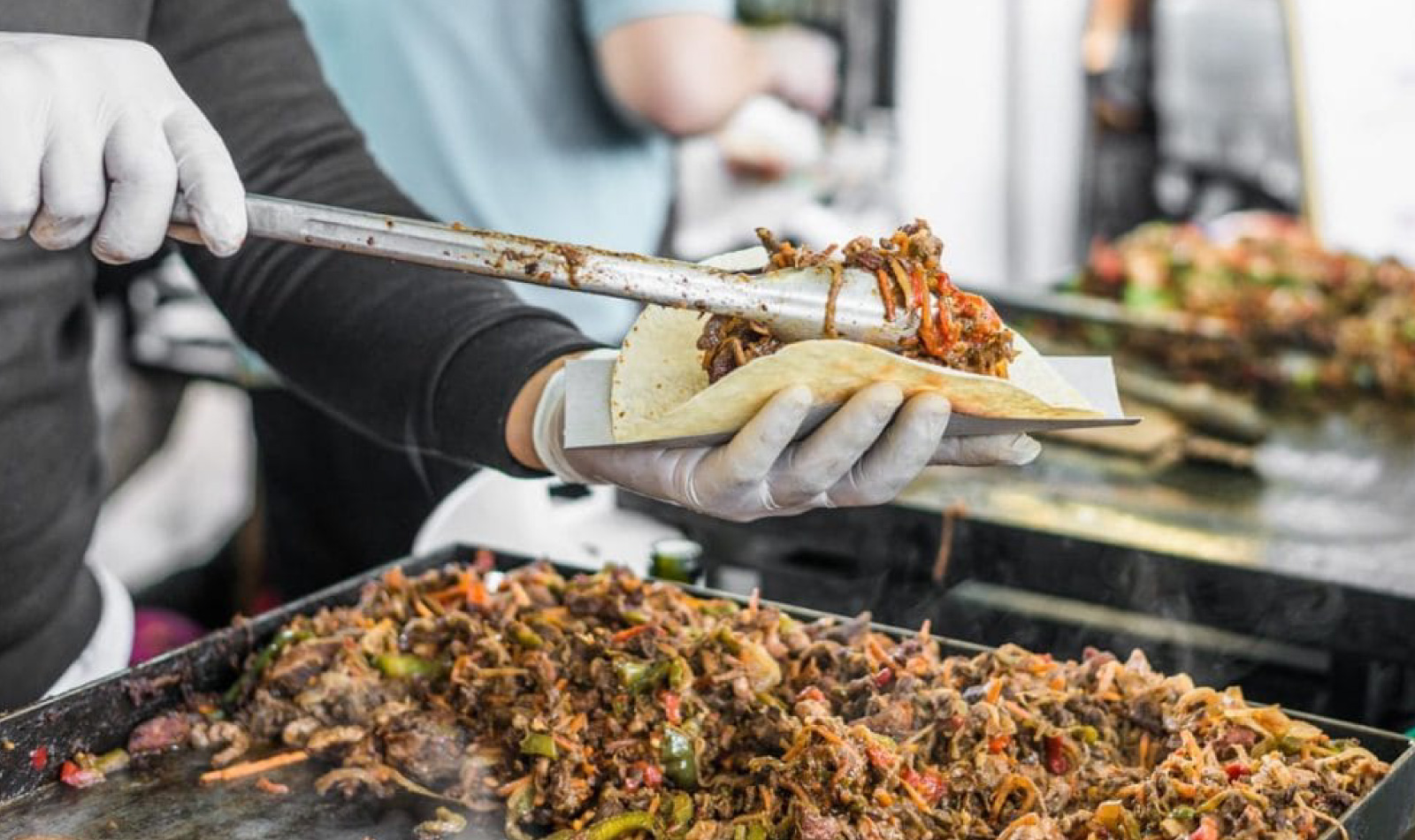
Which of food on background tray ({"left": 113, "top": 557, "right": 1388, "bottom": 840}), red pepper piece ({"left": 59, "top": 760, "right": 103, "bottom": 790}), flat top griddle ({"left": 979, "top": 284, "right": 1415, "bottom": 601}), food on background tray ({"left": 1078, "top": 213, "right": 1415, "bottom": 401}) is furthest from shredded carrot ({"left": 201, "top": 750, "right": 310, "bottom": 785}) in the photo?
food on background tray ({"left": 1078, "top": 213, "right": 1415, "bottom": 401})

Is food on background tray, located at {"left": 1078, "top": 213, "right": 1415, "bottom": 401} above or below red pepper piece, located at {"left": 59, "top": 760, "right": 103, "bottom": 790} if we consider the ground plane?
above

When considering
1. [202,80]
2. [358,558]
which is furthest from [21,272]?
[358,558]

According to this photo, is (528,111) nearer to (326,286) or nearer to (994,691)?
(326,286)

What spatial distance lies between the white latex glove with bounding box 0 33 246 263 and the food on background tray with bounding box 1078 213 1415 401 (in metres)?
3.17

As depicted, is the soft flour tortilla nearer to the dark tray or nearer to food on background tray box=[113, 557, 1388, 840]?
food on background tray box=[113, 557, 1388, 840]

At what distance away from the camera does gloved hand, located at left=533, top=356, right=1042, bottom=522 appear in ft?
5.18

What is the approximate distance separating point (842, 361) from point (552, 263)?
30 cm

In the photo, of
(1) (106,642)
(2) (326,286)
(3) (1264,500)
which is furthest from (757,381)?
(3) (1264,500)

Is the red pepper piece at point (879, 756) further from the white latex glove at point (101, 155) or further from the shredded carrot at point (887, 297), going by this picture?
the white latex glove at point (101, 155)

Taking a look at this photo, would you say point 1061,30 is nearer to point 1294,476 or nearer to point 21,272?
point 1294,476

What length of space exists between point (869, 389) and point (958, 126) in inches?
190

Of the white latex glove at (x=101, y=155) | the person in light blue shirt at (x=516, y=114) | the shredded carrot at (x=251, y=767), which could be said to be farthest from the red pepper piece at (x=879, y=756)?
the person in light blue shirt at (x=516, y=114)

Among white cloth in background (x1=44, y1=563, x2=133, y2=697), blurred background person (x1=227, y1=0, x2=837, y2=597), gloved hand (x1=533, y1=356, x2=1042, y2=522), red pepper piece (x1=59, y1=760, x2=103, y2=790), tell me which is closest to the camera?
gloved hand (x1=533, y1=356, x2=1042, y2=522)

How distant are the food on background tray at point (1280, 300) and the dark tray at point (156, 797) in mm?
2635
